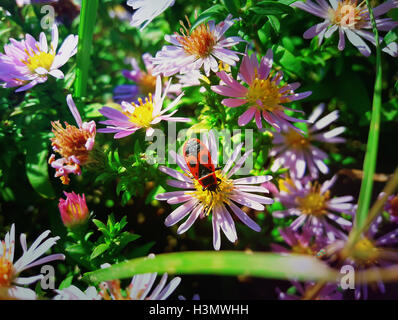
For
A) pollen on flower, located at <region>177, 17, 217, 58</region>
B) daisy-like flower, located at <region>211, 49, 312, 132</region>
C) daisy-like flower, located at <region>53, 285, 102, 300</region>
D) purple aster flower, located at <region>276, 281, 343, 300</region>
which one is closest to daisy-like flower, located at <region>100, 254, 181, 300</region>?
daisy-like flower, located at <region>53, 285, 102, 300</region>

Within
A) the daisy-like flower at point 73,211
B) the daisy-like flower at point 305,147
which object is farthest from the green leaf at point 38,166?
the daisy-like flower at point 305,147

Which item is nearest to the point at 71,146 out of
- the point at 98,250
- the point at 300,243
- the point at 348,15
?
the point at 98,250

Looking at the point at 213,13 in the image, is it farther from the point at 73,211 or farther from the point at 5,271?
the point at 5,271

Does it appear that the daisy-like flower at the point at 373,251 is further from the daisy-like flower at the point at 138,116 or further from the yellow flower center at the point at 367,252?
the daisy-like flower at the point at 138,116

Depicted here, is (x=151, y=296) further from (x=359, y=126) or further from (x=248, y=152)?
(x=359, y=126)
